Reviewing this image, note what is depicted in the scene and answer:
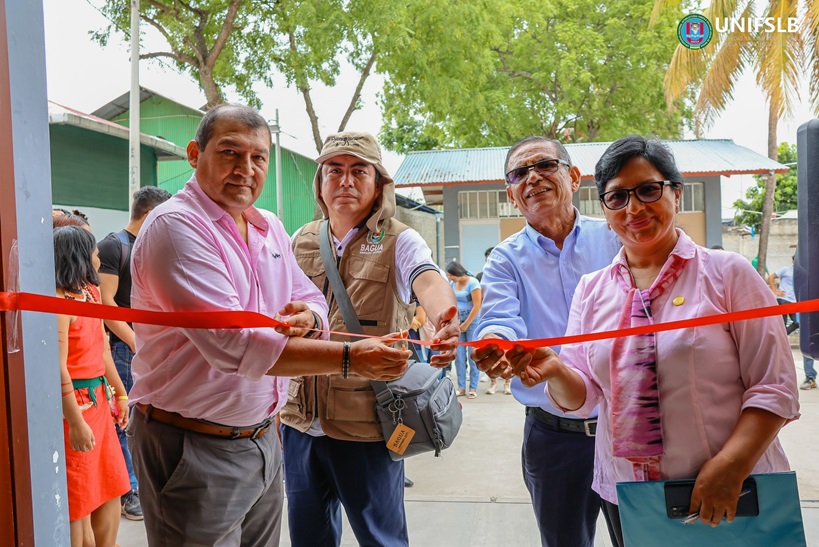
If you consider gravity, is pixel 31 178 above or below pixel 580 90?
below

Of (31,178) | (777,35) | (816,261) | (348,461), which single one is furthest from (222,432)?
(777,35)

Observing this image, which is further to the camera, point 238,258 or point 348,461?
point 348,461

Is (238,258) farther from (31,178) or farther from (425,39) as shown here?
(425,39)

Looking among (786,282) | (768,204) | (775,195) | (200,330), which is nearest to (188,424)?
(200,330)

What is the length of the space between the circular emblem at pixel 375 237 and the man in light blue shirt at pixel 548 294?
43 cm

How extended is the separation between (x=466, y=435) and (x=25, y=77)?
5.42m

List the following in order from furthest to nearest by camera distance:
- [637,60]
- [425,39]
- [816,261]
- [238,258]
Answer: [637,60] < [425,39] < [238,258] < [816,261]

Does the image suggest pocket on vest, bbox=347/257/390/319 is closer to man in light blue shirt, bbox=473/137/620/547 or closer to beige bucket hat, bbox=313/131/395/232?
beige bucket hat, bbox=313/131/395/232

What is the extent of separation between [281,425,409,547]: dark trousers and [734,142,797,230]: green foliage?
27.3 meters

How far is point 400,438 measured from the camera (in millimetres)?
2393

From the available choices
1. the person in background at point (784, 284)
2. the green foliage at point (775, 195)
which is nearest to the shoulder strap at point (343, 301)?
the person in background at point (784, 284)

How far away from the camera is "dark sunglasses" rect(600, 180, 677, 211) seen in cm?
177

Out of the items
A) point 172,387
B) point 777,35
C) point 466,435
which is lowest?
point 466,435

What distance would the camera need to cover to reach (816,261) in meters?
1.64
